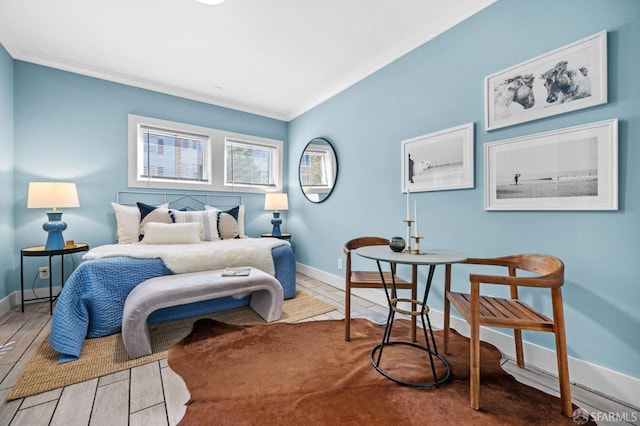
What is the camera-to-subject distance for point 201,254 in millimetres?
2475

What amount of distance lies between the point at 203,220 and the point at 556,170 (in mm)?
3366

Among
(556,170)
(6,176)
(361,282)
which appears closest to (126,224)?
(6,176)

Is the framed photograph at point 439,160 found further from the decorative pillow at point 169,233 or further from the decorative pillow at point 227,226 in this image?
the decorative pillow at point 169,233

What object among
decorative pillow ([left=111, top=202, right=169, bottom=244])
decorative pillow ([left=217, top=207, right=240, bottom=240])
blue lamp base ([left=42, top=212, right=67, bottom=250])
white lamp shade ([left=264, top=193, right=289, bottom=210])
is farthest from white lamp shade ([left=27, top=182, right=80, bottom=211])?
white lamp shade ([left=264, top=193, right=289, bottom=210])

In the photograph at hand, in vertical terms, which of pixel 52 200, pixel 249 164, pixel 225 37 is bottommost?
pixel 52 200

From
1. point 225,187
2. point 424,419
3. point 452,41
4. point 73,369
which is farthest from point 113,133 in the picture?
point 424,419

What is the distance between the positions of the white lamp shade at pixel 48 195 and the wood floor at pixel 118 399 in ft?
3.92

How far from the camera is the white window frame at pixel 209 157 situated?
3324mm

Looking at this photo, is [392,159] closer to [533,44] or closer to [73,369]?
[533,44]

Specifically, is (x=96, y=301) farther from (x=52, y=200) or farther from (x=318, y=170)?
(x=318, y=170)

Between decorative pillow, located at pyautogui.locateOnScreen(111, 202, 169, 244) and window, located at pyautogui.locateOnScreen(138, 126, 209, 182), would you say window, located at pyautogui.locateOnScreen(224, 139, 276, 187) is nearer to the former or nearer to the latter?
window, located at pyautogui.locateOnScreen(138, 126, 209, 182)

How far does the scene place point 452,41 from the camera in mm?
2184

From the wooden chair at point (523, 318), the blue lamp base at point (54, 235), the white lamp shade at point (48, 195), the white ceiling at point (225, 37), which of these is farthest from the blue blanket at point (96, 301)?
the wooden chair at point (523, 318)

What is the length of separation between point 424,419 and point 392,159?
210cm
